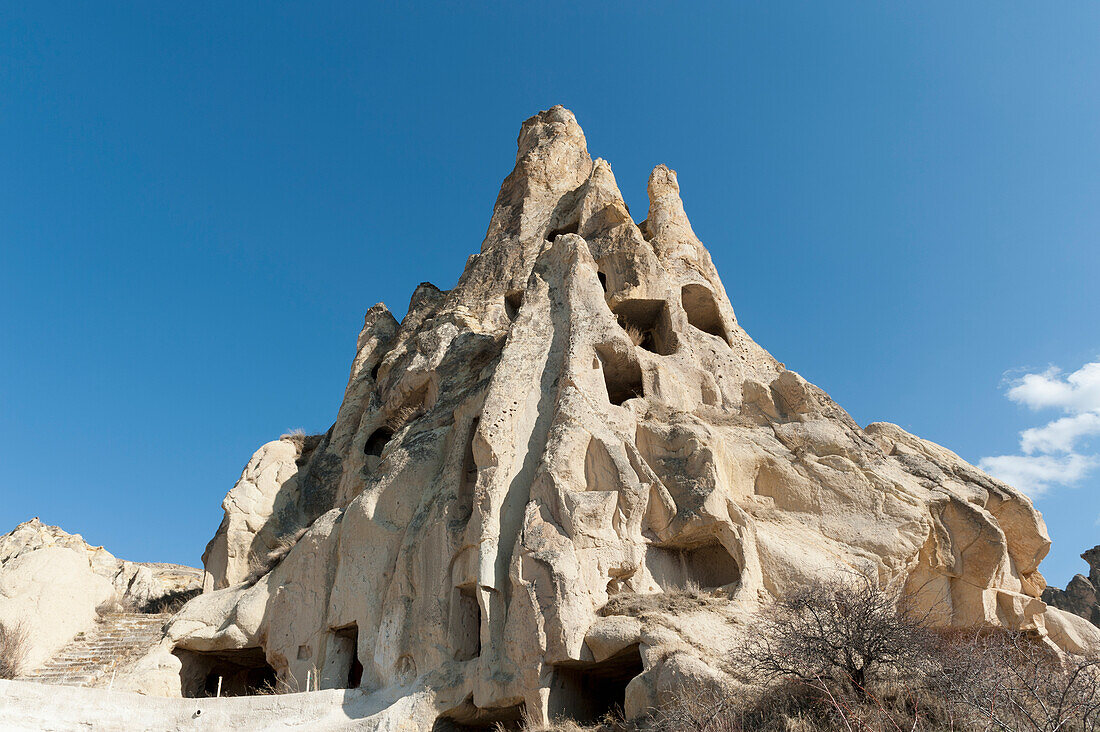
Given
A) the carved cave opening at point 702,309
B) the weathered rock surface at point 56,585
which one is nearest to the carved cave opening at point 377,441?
the weathered rock surface at point 56,585

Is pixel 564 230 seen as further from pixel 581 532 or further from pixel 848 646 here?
pixel 848 646

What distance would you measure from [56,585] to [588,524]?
1249 centimetres

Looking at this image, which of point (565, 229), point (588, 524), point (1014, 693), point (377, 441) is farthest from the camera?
point (565, 229)

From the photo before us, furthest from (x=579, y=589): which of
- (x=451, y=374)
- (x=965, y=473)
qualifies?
(x=965, y=473)

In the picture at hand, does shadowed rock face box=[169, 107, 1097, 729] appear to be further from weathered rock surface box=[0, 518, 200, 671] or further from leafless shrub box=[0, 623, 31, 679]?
leafless shrub box=[0, 623, 31, 679]

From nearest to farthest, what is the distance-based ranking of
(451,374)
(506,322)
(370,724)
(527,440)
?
(370,724), (527,440), (451,374), (506,322)

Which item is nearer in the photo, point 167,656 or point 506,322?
point 167,656

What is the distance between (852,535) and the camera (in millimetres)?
12969

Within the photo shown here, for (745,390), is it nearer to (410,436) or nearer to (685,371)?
(685,371)

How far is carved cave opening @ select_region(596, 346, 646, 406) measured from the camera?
50.3 feet

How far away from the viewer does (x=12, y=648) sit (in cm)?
1463

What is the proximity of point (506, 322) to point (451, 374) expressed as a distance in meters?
3.17

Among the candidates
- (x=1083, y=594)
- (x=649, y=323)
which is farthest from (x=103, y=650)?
(x=1083, y=594)

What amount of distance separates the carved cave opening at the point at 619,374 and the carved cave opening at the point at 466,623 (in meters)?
4.83
